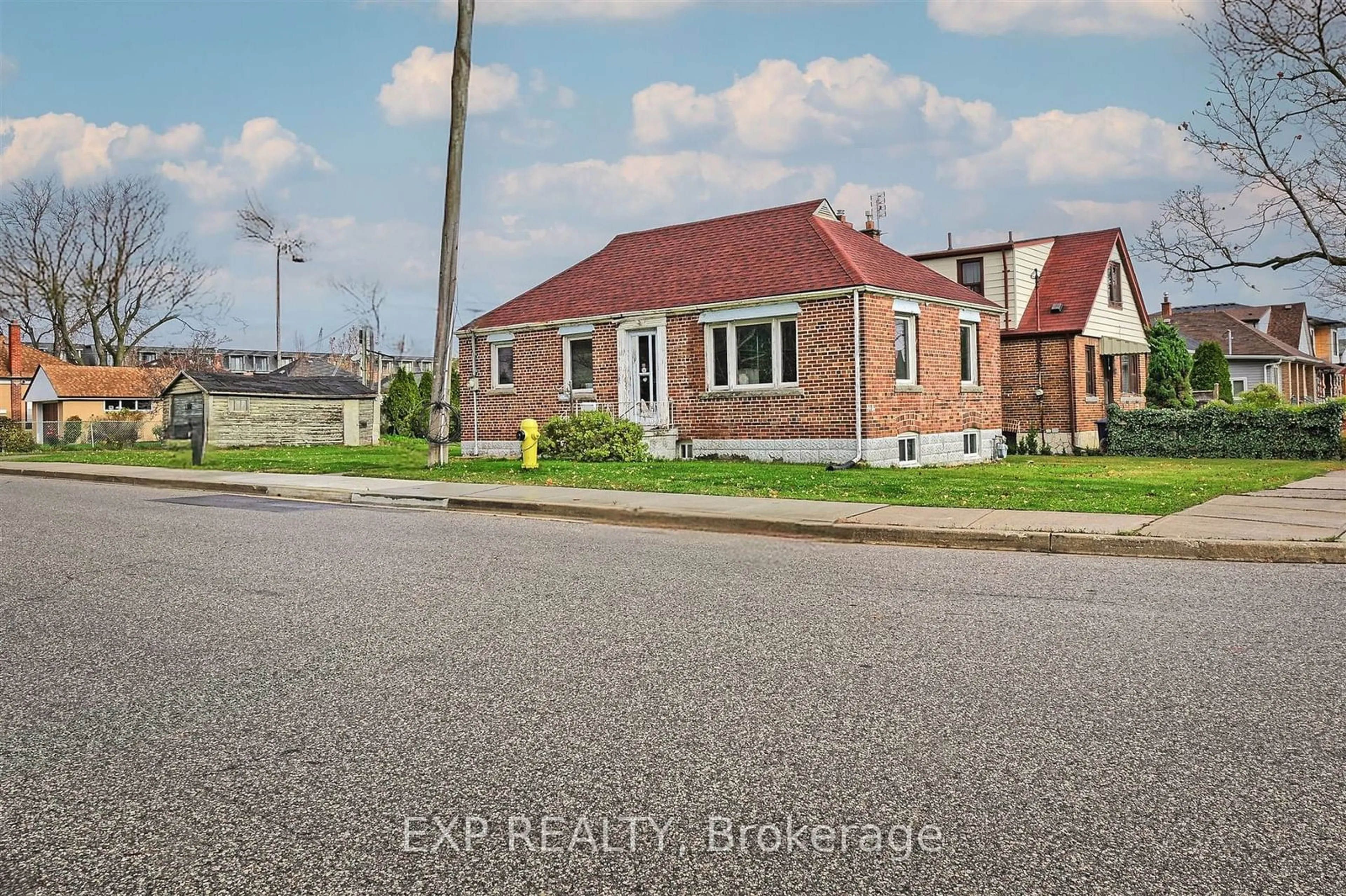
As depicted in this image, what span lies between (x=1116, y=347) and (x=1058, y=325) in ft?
7.10

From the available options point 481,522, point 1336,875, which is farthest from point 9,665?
point 481,522

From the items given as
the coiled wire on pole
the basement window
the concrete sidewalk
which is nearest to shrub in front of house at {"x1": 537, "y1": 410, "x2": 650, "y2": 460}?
the coiled wire on pole

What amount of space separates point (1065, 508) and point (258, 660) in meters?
9.60

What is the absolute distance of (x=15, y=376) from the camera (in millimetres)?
63781

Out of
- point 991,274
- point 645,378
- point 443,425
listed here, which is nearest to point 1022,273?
point 991,274

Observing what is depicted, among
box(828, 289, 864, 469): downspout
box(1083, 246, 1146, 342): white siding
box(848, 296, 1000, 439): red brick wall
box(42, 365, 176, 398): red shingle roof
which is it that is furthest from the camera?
box(42, 365, 176, 398): red shingle roof

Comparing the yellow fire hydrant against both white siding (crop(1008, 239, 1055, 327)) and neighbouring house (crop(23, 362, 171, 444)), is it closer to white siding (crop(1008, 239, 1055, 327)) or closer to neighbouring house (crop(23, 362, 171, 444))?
white siding (crop(1008, 239, 1055, 327))

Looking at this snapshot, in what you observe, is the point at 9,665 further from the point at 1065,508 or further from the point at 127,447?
the point at 127,447

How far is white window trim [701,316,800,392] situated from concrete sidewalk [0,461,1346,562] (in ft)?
22.7

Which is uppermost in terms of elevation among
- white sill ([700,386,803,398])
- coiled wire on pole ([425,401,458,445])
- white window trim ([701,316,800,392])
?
white window trim ([701,316,800,392])

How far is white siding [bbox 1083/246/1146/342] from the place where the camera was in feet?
94.1

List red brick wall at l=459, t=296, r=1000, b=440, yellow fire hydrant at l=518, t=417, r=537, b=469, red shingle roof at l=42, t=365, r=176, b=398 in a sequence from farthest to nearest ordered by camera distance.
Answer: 1. red shingle roof at l=42, t=365, r=176, b=398
2. red brick wall at l=459, t=296, r=1000, b=440
3. yellow fire hydrant at l=518, t=417, r=537, b=469

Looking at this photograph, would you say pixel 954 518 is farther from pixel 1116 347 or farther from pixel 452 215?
pixel 1116 347

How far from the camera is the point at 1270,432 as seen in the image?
2448 cm
